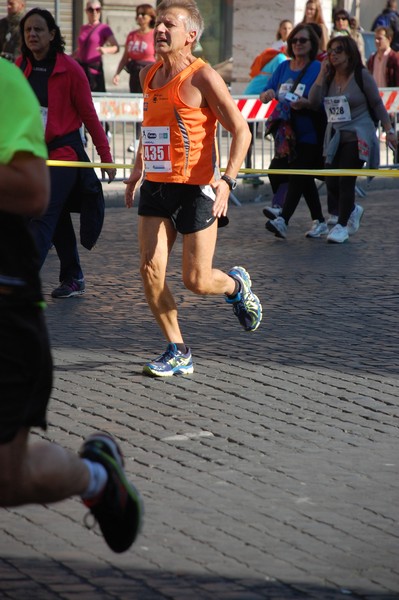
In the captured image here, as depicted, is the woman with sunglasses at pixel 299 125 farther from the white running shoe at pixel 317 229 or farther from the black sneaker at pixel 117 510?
the black sneaker at pixel 117 510

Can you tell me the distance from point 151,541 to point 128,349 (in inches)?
129

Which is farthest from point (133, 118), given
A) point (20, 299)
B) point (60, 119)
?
point (20, 299)

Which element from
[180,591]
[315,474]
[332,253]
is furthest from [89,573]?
[332,253]

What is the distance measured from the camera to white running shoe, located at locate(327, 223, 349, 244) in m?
12.2

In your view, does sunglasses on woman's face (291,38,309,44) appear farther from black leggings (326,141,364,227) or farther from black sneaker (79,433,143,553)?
black sneaker (79,433,143,553)

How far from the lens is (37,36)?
877 centimetres

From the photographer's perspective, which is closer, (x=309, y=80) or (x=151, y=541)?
(x=151, y=541)

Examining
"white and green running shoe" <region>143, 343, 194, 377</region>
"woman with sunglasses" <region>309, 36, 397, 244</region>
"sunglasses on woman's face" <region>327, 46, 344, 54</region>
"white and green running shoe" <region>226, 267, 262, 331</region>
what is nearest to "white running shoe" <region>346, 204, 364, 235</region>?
"woman with sunglasses" <region>309, 36, 397, 244</region>

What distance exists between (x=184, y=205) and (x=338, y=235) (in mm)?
5506

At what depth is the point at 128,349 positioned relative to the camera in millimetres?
7598

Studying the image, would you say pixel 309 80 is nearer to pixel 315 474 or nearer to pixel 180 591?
pixel 315 474

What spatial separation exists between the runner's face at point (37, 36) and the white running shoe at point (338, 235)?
4096 mm

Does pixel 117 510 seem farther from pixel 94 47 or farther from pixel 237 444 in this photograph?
pixel 94 47

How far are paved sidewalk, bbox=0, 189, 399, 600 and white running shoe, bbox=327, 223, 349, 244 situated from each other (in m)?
1.85
